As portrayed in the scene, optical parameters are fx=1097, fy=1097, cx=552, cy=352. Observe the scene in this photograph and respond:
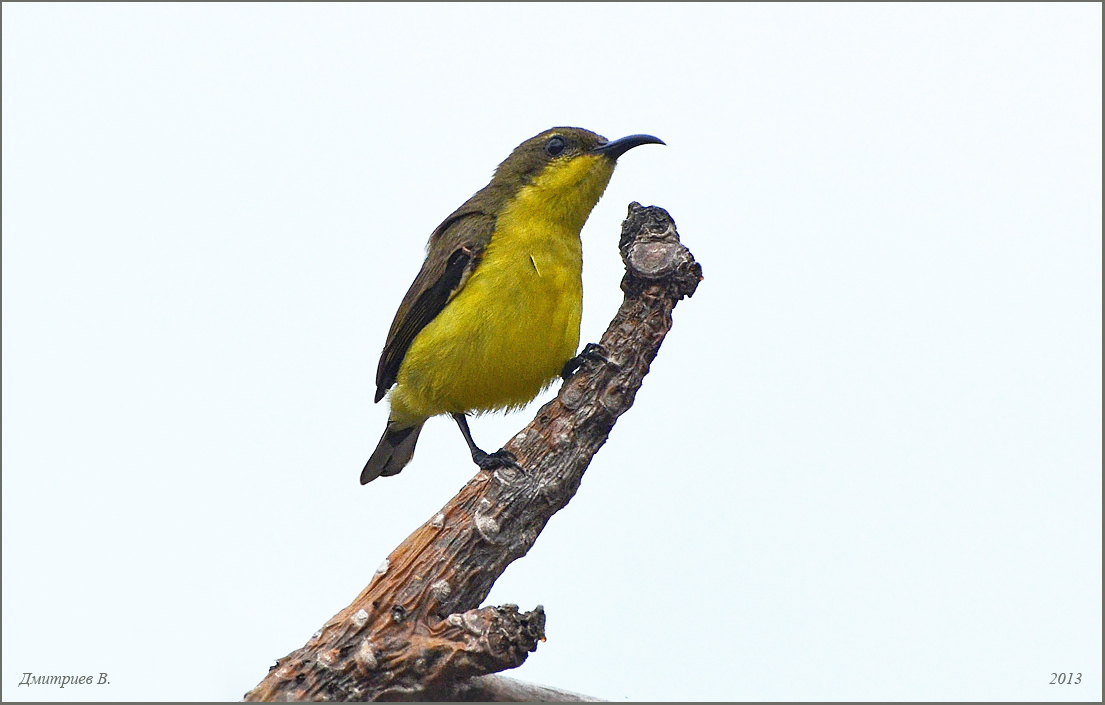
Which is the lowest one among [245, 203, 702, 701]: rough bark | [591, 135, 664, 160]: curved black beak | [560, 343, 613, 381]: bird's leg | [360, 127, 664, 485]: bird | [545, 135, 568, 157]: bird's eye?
[245, 203, 702, 701]: rough bark

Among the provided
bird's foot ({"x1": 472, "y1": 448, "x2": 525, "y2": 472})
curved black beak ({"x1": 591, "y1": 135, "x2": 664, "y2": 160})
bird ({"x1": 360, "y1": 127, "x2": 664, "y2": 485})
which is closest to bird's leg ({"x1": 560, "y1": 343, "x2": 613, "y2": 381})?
bird ({"x1": 360, "y1": 127, "x2": 664, "y2": 485})

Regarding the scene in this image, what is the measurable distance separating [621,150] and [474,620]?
3682mm

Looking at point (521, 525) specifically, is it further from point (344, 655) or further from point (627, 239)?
point (627, 239)

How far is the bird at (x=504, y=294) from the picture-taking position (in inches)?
270

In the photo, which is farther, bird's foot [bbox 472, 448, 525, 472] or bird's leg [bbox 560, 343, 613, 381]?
bird's leg [bbox 560, 343, 613, 381]

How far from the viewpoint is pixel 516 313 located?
6809 millimetres

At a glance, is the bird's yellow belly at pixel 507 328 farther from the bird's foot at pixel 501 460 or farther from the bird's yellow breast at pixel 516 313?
the bird's foot at pixel 501 460

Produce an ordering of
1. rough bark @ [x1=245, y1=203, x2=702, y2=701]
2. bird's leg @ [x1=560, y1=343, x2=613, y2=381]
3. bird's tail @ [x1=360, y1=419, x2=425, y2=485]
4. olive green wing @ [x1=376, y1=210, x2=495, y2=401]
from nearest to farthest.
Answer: rough bark @ [x1=245, y1=203, x2=702, y2=701] < bird's leg @ [x1=560, y1=343, x2=613, y2=381] < olive green wing @ [x1=376, y1=210, x2=495, y2=401] < bird's tail @ [x1=360, y1=419, x2=425, y2=485]

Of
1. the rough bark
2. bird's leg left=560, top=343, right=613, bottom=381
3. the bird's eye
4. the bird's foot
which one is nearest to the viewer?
the rough bark

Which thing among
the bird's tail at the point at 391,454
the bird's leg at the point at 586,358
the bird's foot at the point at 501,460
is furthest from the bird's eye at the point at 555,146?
the bird's foot at the point at 501,460

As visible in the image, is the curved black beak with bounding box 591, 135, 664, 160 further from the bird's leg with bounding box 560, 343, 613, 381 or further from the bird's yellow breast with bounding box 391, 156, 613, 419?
→ the bird's leg with bounding box 560, 343, 613, 381

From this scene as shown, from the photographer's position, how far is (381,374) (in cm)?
767

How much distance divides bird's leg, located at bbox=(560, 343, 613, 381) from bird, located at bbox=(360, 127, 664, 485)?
1 cm

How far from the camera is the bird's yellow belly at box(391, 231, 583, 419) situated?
682 centimetres
